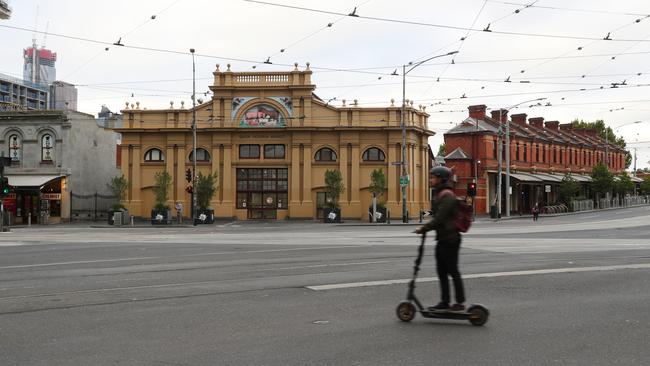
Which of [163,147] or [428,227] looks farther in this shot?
[163,147]

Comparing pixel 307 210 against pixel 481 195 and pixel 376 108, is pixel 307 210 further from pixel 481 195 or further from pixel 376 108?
pixel 481 195

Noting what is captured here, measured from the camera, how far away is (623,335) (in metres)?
7.12

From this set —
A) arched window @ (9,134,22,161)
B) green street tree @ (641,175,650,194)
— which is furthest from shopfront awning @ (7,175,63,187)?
green street tree @ (641,175,650,194)

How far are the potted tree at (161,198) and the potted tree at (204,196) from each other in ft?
7.25

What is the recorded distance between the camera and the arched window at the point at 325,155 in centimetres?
4875

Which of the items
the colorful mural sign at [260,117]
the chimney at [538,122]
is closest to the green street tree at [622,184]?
the chimney at [538,122]

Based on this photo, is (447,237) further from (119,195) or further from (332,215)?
(119,195)

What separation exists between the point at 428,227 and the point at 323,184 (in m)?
41.1

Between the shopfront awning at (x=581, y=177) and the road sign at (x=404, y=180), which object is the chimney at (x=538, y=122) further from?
the road sign at (x=404, y=180)

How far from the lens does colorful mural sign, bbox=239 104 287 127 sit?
48.7 metres

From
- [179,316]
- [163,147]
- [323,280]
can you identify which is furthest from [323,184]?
[179,316]

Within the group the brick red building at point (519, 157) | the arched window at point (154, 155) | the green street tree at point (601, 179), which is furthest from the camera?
the green street tree at point (601, 179)

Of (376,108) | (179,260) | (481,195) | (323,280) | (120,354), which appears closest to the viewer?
(120,354)

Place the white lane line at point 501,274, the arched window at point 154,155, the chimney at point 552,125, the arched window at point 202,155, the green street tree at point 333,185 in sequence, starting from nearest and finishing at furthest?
the white lane line at point 501,274 → the green street tree at point 333,185 → the arched window at point 202,155 → the arched window at point 154,155 → the chimney at point 552,125
